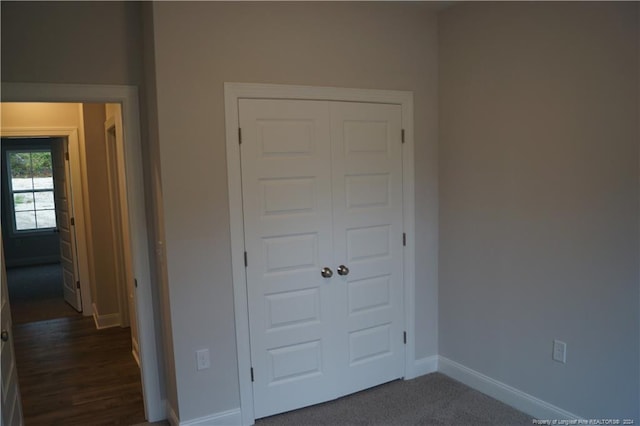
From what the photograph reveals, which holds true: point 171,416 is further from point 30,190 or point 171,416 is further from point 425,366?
point 30,190

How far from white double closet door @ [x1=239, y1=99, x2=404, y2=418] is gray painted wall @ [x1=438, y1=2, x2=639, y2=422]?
1.52 ft

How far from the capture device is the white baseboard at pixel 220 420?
280cm

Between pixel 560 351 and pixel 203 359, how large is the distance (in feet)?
6.89

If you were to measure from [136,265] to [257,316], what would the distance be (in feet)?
2.75

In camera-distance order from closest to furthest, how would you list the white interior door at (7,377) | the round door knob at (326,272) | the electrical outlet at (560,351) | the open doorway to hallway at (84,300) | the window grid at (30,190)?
the white interior door at (7,377), the electrical outlet at (560,351), the round door knob at (326,272), the open doorway to hallway at (84,300), the window grid at (30,190)

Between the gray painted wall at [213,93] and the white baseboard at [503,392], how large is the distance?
1.61 m

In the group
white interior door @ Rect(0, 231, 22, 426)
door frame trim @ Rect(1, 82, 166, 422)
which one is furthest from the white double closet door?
white interior door @ Rect(0, 231, 22, 426)

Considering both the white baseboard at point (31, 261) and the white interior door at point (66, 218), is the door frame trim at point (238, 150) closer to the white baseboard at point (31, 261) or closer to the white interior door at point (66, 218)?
the white interior door at point (66, 218)

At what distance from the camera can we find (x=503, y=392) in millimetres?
3100

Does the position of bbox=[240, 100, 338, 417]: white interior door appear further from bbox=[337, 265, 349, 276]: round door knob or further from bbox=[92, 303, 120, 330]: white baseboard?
bbox=[92, 303, 120, 330]: white baseboard

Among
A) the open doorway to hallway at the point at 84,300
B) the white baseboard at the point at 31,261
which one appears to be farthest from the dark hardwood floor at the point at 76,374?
the white baseboard at the point at 31,261

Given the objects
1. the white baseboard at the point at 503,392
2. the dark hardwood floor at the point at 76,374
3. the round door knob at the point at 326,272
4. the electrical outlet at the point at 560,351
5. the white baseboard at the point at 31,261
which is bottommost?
the dark hardwood floor at the point at 76,374

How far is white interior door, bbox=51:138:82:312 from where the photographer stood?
537cm

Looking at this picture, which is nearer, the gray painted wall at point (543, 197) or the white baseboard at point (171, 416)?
the gray painted wall at point (543, 197)
